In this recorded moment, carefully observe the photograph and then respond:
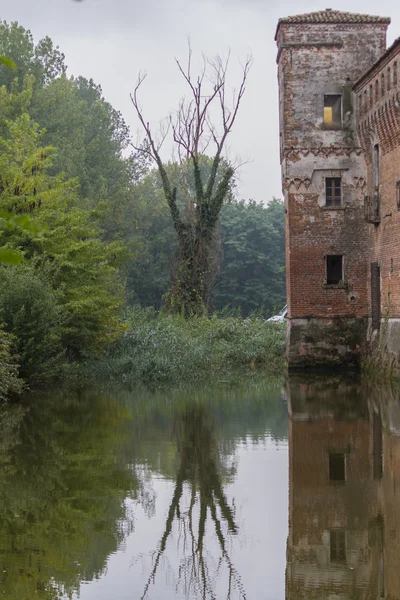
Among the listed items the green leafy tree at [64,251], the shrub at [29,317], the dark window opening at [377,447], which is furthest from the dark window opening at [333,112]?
the dark window opening at [377,447]

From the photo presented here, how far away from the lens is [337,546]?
25.8ft

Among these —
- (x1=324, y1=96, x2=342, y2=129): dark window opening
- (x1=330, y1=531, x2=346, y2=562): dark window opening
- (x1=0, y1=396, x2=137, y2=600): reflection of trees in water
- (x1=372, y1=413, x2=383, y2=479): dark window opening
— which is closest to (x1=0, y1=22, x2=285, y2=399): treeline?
(x1=0, y1=396, x2=137, y2=600): reflection of trees in water

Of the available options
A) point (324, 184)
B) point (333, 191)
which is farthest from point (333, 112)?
point (333, 191)

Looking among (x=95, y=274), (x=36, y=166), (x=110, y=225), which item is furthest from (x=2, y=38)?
(x=95, y=274)

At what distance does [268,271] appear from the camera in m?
72.0

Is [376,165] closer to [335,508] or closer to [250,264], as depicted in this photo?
[335,508]

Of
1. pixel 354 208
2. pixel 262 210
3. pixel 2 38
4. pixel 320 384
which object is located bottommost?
pixel 320 384

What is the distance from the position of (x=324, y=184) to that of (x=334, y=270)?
9.64 ft

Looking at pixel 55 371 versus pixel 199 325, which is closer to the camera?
pixel 55 371

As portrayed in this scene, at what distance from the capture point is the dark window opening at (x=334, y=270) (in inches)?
1208

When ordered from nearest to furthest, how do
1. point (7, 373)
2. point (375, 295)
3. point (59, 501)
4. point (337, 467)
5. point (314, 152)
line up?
point (59, 501), point (337, 467), point (7, 373), point (375, 295), point (314, 152)

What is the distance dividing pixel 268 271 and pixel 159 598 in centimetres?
6595

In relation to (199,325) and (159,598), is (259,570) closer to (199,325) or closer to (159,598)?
(159,598)

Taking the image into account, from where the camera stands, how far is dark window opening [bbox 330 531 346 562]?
7520mm
